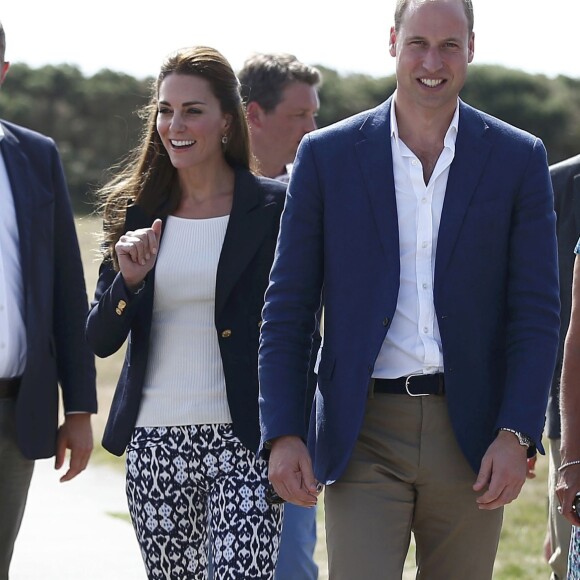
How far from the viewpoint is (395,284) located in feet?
12.5

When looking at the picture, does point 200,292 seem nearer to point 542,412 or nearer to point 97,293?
point 97,293

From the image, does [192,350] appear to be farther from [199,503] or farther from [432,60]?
[432,60]

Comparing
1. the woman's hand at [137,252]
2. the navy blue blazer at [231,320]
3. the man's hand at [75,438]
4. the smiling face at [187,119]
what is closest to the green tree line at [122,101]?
the man's hand at [75,438]

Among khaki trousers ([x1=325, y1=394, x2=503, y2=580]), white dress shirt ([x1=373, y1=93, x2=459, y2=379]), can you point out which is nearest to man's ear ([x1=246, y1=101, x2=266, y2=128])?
white dress shirt ([x1=373, y1=93, x2=459, y2=379])

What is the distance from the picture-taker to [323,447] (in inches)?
155

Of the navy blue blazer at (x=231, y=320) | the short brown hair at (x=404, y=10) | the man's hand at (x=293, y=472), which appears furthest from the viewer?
the navy blue blazer at (x=231, y=320)

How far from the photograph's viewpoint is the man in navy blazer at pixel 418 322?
150 inches

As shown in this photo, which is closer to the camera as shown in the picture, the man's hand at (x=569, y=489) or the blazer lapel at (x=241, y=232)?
the man's hand at (x=569, y=489)

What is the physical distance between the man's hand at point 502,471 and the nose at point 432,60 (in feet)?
3.38

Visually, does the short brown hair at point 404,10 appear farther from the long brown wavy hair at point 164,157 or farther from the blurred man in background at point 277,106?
the blurred man in background at point 277,106

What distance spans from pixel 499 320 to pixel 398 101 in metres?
0.70

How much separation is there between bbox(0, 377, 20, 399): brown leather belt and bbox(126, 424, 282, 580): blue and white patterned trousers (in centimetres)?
68

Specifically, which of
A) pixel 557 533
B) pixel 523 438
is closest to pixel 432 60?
pixel 523 438

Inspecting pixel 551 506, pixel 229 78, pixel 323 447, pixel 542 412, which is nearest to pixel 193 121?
pixel 229 78
